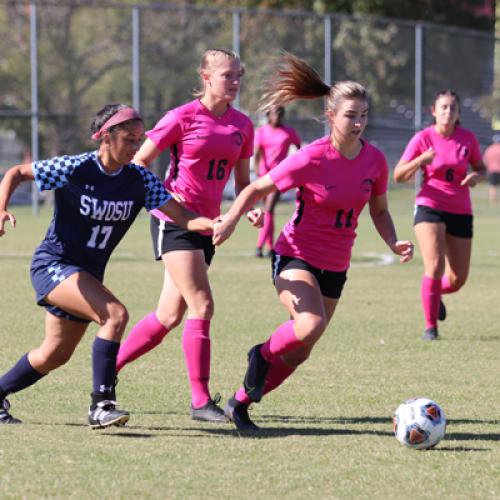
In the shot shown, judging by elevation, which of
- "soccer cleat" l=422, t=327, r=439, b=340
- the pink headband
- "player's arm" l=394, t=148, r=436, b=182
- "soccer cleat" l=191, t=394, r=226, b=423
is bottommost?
"soccer cleat" l=422, t=327, r=439, b=340

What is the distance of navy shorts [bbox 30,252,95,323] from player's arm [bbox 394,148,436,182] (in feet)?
13.7

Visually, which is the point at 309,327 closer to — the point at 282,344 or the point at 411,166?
the point at 282,344

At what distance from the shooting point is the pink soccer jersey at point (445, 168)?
10.5 m

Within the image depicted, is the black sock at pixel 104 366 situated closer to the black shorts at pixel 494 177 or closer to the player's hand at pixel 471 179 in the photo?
the player's hand at pixel 471 179

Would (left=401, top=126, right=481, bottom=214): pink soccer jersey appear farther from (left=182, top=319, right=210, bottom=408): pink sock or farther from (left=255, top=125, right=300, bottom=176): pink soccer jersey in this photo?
(left=255, top=125, right=300, bottom=176): pink soccer jersey

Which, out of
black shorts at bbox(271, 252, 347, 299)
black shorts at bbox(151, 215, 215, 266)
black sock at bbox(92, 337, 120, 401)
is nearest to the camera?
black sock at bbox(92, 337, 120, 401)

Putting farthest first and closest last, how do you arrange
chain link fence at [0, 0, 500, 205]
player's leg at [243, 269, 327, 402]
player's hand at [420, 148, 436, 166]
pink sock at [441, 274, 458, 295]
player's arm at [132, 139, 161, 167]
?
1. chain link fence at [0, 0, 500, 205]
2. pink sock at [441, 274, 458, 295]
3. player's hand at [420, 148, 436, 166]
4. player's arm at [132, 139, 161, 167]
5. player's leg at [243, 269, 327, 402]

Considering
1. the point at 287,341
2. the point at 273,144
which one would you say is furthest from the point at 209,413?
the point at 273,144

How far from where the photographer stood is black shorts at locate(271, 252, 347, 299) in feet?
22.4

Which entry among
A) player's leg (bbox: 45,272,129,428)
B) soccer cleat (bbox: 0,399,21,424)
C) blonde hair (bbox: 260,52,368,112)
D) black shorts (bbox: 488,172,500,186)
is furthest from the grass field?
black shorts (bbox: 488,172,500,186)

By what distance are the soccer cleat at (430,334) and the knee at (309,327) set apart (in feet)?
12.7

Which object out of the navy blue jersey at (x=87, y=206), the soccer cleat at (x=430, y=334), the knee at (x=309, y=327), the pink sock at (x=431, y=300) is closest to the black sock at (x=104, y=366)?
the navy blue jersey at (x=87, y=206)

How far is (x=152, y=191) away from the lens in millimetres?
6730

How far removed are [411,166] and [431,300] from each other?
1.19 m
